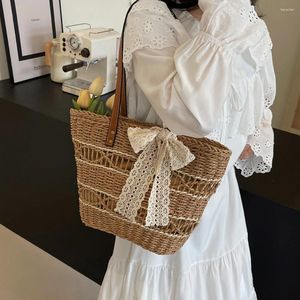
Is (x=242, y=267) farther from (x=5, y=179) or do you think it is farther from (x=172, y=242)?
(x=5, y=179)

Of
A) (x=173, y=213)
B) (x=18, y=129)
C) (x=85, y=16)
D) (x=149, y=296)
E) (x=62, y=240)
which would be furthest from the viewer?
(x=85, y=16)

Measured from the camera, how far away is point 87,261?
Result: 1.59 meters

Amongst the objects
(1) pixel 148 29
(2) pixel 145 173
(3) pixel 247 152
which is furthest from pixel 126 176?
(3) pixel 247 152

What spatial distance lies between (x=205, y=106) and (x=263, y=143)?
0.38m

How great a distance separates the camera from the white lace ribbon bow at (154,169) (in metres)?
0.79

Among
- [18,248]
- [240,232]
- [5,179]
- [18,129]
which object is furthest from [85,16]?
[240,232]

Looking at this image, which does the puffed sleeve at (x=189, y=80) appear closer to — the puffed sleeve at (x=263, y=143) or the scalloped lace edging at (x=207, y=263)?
the puffed sleeve at (x=263, y=143)

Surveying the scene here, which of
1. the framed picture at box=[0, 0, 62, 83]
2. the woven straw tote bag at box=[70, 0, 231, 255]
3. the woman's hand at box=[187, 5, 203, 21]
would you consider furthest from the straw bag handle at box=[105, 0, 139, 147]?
the framed picture at box=[0, 0, 62, 83]

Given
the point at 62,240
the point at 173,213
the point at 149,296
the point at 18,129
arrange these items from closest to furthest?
the point at 173,213 < the point at 149,296 < the point at 18,129 < the point at 62,240

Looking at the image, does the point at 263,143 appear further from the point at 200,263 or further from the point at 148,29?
the point at 148,29

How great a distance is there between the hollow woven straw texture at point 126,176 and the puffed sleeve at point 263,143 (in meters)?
0.27

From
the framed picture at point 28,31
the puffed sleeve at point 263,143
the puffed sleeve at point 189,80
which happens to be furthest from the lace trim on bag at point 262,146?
the framed picture at point 28,31

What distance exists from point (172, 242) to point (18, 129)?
88 centimetres

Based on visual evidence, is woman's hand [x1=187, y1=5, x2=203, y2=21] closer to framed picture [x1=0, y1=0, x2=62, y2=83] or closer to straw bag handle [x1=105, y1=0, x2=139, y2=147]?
straw bag handle [x1=105, y1=0, x2=139, y2=147]
